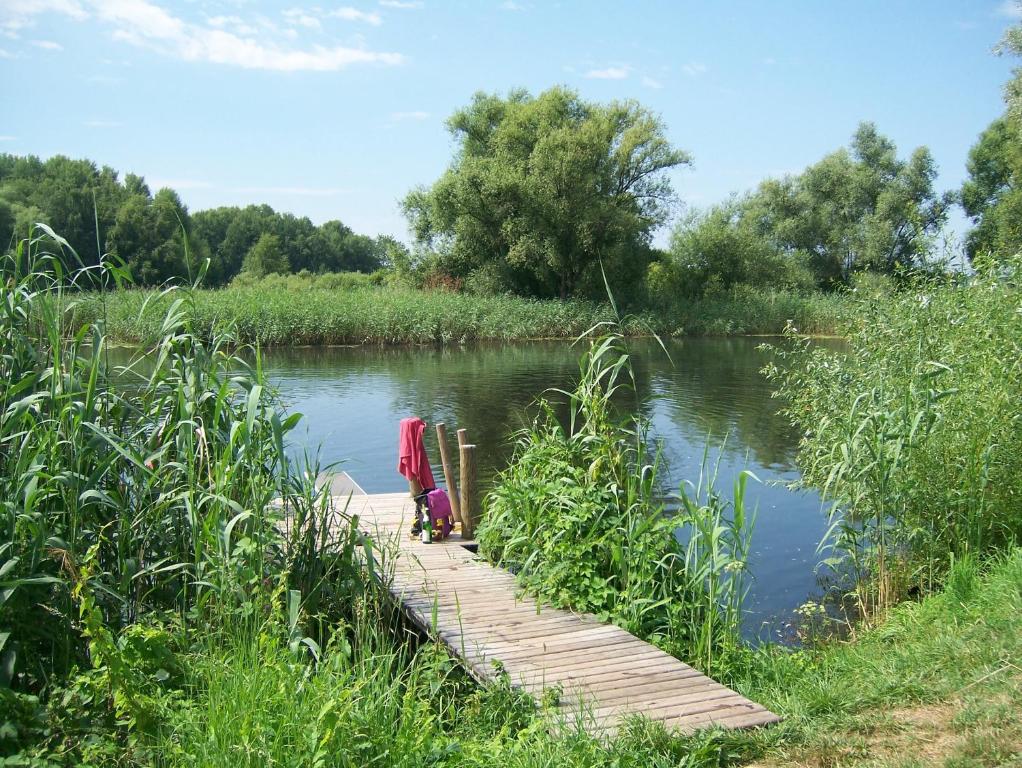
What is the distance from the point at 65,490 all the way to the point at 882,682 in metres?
4.30

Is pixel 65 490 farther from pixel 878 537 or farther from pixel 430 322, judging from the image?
pixel 430 322

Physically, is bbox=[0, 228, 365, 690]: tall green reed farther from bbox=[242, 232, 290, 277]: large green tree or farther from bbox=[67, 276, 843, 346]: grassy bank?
bbox=[242, 232, 290, 277]: large green tree

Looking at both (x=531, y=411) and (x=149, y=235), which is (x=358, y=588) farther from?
(x=149, y=235)

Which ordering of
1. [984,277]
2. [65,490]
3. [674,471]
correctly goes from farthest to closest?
1. [674,471]
2. [984,277]
3. [65,490]

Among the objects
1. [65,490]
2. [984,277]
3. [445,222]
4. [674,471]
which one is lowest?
[674,471]

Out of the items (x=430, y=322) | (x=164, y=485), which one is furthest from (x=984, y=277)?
(x=430, y=322)

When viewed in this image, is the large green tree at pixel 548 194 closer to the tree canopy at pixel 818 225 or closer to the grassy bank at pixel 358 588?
the tree canopy at pixel 818 225

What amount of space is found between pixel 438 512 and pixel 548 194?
3237cm

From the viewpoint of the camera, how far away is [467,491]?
797 cm

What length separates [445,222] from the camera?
4016 centimetres

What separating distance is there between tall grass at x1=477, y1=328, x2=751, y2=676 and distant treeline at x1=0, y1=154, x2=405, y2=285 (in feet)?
85.0

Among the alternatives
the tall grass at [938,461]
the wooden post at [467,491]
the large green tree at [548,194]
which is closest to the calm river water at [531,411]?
the wooden post at [467,491]

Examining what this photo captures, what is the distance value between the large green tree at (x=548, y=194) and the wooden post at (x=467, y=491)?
31.2 m

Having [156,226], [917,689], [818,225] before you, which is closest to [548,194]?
[818,225]
